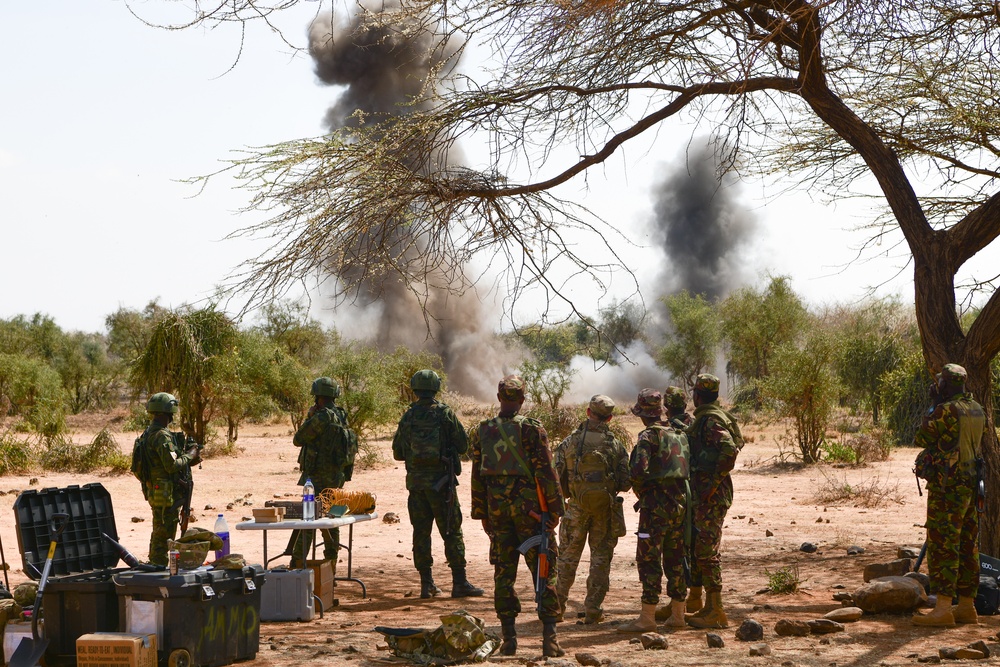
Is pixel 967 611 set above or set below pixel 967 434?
below

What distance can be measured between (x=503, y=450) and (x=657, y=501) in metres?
1.27

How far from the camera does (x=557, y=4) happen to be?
22.8 feet

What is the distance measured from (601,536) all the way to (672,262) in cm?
5559

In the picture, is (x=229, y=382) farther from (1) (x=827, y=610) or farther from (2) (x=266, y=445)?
(1) (x=827, y=610)

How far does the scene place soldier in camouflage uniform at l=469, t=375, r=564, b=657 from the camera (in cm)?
625

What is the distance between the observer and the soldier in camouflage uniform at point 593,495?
282 inches

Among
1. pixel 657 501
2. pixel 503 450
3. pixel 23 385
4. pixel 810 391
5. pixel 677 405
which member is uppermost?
pixel 23 385

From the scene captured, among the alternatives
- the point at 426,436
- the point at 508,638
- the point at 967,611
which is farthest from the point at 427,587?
the point at 967,611

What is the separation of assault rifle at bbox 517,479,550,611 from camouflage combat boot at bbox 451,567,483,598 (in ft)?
7.40

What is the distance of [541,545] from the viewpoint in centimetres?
616

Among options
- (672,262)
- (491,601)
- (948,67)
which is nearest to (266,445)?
(491,601)

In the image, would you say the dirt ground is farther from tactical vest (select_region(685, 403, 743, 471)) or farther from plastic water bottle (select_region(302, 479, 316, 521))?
tactical vest (select_region(685, 403, 743, 471))

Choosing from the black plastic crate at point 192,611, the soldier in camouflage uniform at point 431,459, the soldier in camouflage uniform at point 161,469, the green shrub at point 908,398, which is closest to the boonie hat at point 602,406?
the soldier in camouflage uniform at point 431,459

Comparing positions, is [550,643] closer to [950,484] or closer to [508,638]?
[508,638]
